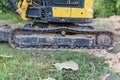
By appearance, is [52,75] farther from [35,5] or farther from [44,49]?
[35,5]

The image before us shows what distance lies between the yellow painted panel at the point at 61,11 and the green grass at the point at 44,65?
151cm

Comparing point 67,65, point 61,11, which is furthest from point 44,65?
point 61,11

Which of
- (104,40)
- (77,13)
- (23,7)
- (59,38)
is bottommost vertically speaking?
(104,40)

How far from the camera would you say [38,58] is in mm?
9086

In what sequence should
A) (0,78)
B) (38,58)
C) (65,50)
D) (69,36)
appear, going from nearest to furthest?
(0,78), (38,58), (65,50), (69,36)

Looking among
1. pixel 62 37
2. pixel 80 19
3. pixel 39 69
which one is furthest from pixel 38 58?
pixel 80 19

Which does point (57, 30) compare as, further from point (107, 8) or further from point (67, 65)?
point (107, 8)

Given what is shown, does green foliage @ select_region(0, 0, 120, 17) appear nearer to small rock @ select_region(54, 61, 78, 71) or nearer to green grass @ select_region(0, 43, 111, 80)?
green grass @ select_region(0, 43, 111, 80)

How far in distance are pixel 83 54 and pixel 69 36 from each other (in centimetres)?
144

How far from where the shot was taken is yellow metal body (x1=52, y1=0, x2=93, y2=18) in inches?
434

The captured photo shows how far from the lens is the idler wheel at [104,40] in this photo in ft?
35.9

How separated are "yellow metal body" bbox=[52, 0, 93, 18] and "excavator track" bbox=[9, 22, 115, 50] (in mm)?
393

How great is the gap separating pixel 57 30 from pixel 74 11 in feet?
2.57

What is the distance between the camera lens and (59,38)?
1074cm
